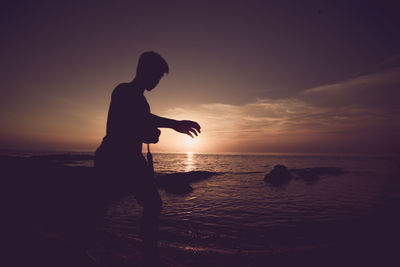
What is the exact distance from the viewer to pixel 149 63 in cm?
247

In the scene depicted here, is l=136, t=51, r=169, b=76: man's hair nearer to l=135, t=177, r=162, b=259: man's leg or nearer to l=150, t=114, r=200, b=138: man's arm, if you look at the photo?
l=150, t=114, r=200, b=138: man's arm

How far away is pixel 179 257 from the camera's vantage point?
3.73 metres

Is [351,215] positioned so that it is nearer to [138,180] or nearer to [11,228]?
[138,180]

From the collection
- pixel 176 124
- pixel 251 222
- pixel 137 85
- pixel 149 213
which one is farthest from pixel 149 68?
pixel 251 222

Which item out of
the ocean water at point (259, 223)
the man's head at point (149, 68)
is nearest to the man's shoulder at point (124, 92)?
the man's head at point (149, 68)

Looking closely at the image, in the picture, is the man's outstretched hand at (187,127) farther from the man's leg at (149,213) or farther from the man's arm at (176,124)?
the man's leg at (149,213)

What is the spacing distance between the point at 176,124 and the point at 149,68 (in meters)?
0.81

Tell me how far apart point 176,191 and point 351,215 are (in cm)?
1051

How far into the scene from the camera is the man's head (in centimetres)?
247

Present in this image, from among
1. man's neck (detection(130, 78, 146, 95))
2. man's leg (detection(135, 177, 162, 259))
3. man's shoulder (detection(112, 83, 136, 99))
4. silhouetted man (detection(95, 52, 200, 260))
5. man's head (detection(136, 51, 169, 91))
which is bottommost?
man's leg (detection(135, 177, 162, 259))

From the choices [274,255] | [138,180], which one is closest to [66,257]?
[138,180]

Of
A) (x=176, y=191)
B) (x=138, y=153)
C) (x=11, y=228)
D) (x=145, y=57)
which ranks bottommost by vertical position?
(x=176, y=191)

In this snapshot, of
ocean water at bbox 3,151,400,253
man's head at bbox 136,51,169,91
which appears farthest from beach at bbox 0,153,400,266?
man's head at bbox 136,51,169,91

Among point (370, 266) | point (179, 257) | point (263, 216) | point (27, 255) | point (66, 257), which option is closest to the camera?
point (66, 257)
